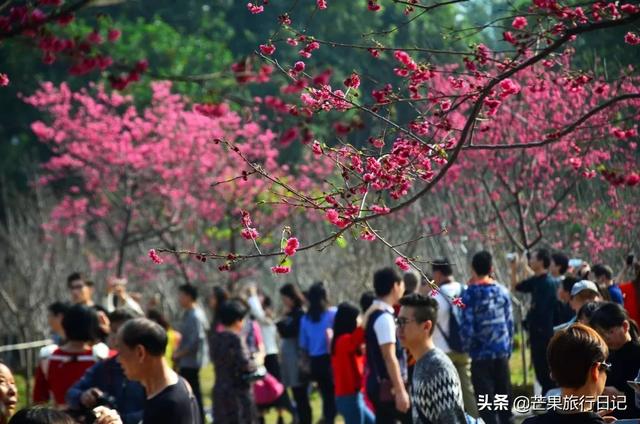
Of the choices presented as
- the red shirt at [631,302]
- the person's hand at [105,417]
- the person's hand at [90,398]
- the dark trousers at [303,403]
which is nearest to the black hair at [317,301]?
the dark trousers at [303,403]

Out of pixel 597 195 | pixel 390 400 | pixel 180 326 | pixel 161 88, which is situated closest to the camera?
pixel 390 400

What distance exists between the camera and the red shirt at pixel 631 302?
9922 mm

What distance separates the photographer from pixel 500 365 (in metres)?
10.4

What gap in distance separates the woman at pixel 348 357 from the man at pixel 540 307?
1.88 metres

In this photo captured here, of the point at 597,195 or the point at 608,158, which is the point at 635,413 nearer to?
the point at 608,158

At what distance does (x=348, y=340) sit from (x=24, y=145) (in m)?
24.0

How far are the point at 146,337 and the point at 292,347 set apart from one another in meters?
7.57

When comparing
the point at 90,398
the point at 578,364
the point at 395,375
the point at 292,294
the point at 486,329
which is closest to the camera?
the point at 578,364

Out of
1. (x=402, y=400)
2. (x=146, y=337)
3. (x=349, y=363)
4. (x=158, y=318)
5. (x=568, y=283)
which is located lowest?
(x=402, y=400)

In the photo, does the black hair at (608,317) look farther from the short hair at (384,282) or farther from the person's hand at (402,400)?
the short hair at (384,282)

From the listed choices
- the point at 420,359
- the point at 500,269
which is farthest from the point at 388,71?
the point at 420,359

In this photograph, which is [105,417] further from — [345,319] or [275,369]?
[275,369]

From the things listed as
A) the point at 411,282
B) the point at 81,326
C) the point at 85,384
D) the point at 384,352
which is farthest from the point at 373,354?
the point at 85,384

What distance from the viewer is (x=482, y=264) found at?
33.9 ft
